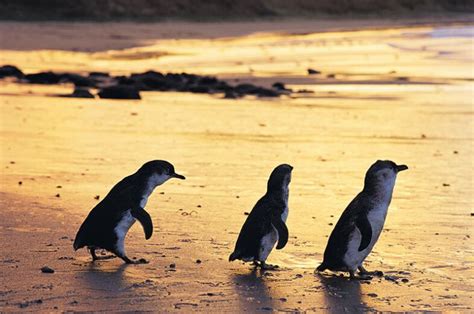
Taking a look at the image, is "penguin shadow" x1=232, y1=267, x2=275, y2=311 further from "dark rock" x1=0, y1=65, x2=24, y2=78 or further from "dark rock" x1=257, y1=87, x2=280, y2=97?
"dark rock" x1=0, y1=65, x2=24, y2=78

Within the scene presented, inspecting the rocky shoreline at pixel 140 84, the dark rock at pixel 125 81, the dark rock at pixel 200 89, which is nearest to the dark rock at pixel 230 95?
the rocky shoreline at pixel 140 84

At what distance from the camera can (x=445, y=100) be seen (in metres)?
19.8

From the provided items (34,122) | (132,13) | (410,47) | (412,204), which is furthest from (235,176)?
(132,13)

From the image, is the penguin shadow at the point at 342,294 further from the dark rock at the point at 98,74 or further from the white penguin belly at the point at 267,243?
the dark rock at the point at 98,74

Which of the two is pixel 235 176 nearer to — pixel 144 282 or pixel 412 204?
pixel 412 204

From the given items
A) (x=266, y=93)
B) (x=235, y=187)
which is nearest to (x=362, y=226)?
(x=235, y=187)

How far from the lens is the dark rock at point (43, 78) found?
76.3 ft

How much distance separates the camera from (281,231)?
7.75 m

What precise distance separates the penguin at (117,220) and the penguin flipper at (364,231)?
51.1 inches

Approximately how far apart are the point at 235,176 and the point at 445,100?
8802mm

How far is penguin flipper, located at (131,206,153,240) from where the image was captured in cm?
787

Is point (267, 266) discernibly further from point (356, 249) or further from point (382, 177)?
point (382, 177)

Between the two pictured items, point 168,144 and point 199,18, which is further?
point 199,18

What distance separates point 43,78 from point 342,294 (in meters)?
16.9
